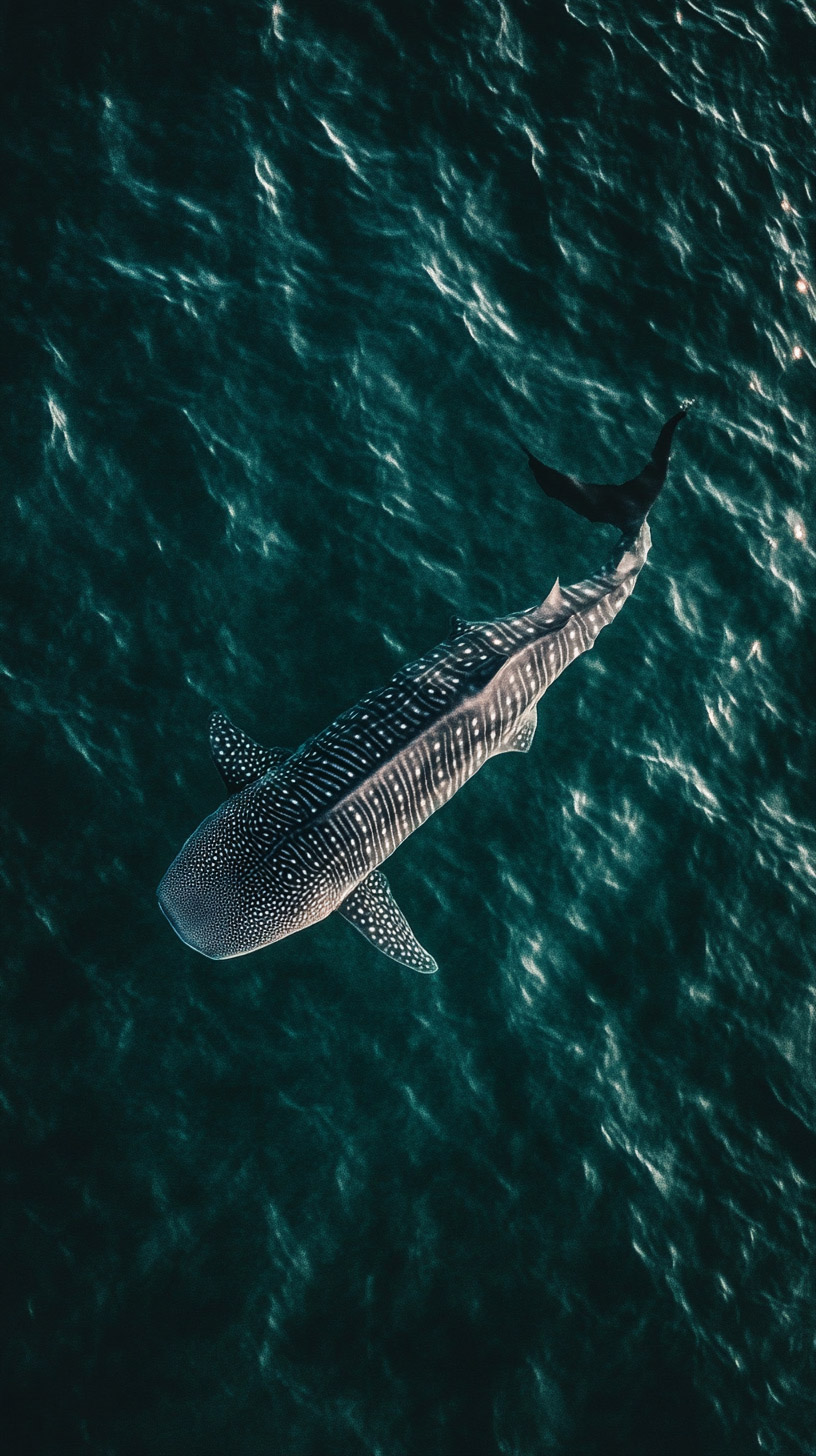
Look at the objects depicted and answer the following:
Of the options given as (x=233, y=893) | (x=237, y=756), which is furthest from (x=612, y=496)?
(x=233, y=893)

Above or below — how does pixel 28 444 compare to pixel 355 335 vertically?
below

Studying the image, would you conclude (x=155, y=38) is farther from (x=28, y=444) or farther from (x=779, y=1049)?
(x=779, y=1049)

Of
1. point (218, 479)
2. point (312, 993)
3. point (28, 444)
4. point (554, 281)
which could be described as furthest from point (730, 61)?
point (312, 993)

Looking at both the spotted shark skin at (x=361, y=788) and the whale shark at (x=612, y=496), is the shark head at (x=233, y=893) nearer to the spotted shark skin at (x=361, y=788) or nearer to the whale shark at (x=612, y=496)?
the spotted shark skin at (x=361, y=788)

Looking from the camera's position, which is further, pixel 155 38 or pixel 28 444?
pixel 155 38

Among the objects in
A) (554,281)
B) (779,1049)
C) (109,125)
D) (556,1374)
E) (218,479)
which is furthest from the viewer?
(554,281)

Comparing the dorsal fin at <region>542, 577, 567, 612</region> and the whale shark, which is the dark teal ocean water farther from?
the dorsal fin at <region>542, 577, 567, 612</region>
